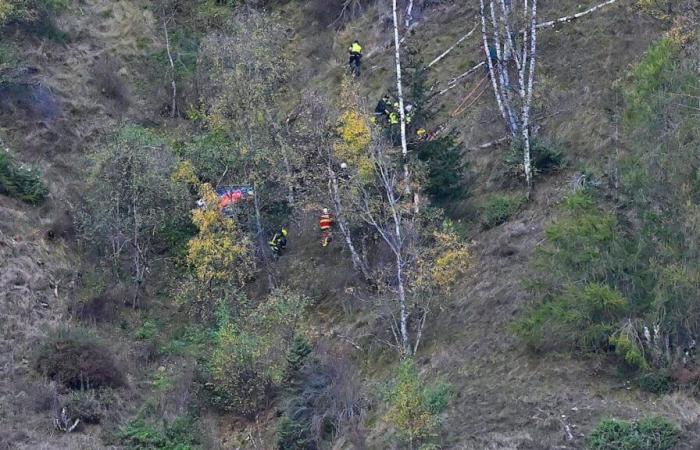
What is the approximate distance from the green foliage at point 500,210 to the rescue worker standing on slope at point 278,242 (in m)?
6.10

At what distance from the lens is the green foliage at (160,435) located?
26.4m

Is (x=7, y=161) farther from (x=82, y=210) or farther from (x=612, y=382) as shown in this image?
(x=612, y=382)

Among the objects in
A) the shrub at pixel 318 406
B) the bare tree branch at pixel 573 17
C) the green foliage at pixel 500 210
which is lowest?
the shrub at pixel 318 406

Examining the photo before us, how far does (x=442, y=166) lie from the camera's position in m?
29.5

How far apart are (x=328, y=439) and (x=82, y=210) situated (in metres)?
12.6

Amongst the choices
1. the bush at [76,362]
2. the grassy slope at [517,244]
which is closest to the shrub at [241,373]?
the grassy slope at [517,244]

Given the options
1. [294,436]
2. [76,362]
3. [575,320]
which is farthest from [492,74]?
[76,362]

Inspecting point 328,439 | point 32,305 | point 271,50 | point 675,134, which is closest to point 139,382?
point 32,305

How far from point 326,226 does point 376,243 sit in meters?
1.72

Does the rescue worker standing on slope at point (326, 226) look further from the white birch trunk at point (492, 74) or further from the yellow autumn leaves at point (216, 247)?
the white birch trunk at point (492, 74)

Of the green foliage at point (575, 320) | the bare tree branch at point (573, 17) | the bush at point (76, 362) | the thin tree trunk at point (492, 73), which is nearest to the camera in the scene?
the green foliage at point (575, 320)

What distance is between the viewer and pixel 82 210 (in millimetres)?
33375

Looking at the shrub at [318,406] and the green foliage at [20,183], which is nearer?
the shrub at [318,406]

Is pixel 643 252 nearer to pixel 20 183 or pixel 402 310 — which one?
pixel 402 310
